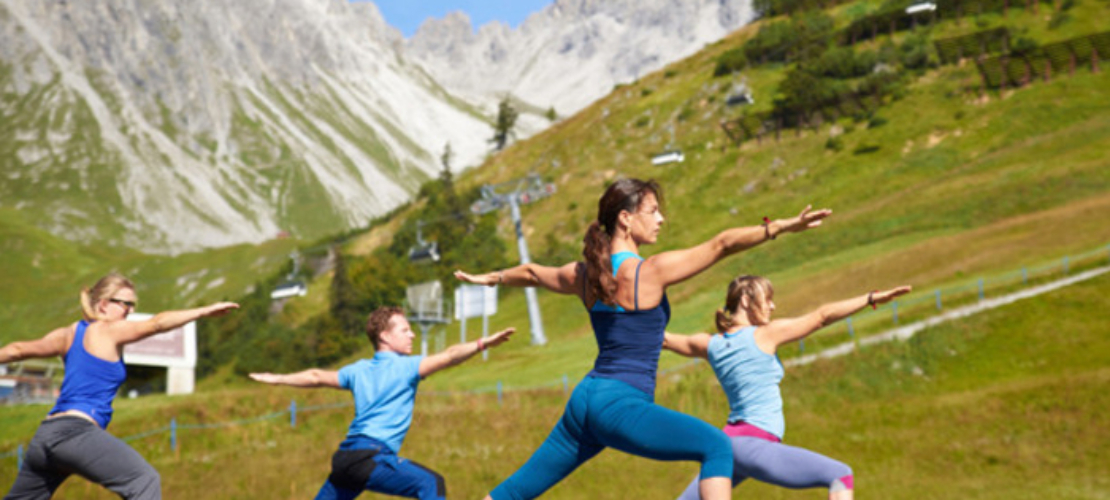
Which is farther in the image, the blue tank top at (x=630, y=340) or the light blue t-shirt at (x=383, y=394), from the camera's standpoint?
the light blue t-shirt at (x=383, y=394)

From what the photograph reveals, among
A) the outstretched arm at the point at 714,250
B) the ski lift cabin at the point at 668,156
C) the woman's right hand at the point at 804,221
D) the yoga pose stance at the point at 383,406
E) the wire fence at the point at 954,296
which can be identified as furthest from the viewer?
the ski lift cabin at the point at 668,156

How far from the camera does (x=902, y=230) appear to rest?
6072 cm

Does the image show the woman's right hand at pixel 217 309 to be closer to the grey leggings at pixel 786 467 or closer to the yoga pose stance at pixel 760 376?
the yoga pose stance at pixel 760 376

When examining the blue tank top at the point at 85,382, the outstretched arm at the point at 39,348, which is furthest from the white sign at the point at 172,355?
the blue tank top at the point at 85,382

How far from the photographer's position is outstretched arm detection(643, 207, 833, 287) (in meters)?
5.80

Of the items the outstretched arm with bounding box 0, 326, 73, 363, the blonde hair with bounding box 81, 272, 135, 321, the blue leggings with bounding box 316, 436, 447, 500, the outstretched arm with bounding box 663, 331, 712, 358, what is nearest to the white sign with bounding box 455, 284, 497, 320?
the outstretched arm with bounding box 0, 326, 73, 363

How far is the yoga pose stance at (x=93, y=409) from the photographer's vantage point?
25.2ft

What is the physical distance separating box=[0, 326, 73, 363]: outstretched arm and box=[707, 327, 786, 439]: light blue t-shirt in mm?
5580

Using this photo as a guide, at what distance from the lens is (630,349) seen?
6168mm

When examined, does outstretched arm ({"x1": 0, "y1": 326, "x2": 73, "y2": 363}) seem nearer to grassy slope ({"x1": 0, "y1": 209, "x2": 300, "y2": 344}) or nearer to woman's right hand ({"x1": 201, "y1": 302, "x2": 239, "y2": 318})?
woman's right hand ({"x1": 201, "y1": 302, "x2": 239, "y2": 318})

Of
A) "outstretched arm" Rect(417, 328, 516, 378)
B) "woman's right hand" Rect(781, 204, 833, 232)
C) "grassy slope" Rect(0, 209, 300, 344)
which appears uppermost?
"grassy slope" Rect(0, 209, 300, 344)

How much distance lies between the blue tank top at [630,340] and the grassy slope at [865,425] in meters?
7.85

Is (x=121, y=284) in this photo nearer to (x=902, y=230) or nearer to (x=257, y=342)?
(x=902, y=230)

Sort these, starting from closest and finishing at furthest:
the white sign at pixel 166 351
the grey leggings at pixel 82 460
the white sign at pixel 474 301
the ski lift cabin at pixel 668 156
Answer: the grey leggings at pixel 82 460 → the white sign at pixel 166 351 → the white sign at pixel 474 301 → the ski lift cabin at pixel 668 156
